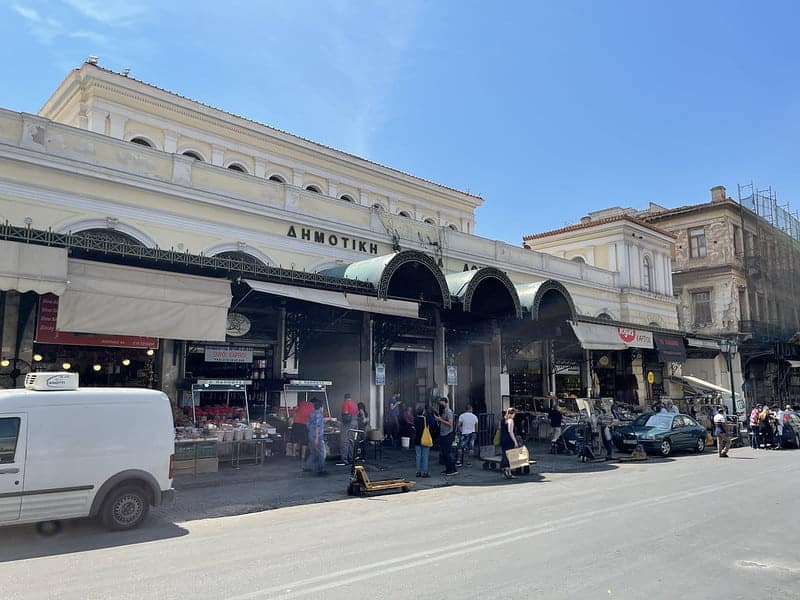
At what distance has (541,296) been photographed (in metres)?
21.1

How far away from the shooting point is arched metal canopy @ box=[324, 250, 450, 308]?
54.6ft

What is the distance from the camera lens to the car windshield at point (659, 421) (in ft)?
64.8

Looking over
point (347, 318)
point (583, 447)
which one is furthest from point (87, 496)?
point (583, 447)

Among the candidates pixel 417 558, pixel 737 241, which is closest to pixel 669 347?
pixel 737 241

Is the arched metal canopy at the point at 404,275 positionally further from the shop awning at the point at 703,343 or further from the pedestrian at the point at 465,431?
the shop awning at the point at 703,343

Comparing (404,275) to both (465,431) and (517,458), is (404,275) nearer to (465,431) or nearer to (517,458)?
(465,431)

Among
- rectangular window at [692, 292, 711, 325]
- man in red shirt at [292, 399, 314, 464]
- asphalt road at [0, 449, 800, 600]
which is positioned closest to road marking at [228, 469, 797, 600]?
asphalt road at [0, 449, 800, 600]

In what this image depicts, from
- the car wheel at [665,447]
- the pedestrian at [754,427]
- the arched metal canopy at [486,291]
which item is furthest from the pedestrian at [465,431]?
the pedestrian at [754,427]

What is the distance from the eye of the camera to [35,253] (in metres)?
11.1

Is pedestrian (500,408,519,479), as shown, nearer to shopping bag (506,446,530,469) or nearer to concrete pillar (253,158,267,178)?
shopping bag (506,446,530,469)

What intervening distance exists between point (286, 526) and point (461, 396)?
16.6 m

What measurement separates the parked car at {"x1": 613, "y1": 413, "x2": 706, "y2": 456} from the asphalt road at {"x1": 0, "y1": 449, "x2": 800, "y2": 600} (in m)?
8.03

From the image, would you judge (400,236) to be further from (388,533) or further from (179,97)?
(388,533)

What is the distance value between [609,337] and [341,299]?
541 inches
